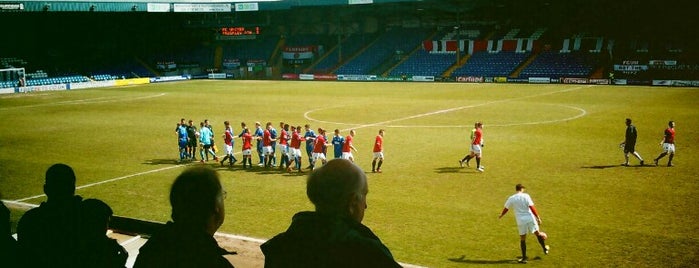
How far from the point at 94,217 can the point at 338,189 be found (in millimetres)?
2225

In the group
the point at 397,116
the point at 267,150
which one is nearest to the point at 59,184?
the point at 267,150

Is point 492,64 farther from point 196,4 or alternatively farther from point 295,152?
point 295,152

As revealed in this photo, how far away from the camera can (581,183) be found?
1795 cm

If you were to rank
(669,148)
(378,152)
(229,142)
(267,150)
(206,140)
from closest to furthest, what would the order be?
1. (669,148)
2. (378,152)
3. (267,150)
4. (229,142)
5. (206,140)

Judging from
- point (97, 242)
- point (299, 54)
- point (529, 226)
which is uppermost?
point (299, 54)

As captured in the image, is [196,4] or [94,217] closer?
[94,217]

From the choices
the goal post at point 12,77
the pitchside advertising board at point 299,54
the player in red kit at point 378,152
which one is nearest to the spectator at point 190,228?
the player in red kit at point 378,152

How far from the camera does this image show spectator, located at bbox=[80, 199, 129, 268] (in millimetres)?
4293

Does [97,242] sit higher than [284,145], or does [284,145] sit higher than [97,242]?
[97,242]

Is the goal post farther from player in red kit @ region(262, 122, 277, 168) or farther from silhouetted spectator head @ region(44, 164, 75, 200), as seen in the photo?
silhouetted spectator head @ region(44, 164, 75, 200)

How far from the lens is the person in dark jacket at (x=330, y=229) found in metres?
3.02

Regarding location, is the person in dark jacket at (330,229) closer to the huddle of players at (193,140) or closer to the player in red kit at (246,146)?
the player in red kit at (246,146)

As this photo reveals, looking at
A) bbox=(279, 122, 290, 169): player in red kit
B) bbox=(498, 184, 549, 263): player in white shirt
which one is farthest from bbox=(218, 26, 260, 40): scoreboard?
bbox=(498, 184, 549, 263): player in white shirt

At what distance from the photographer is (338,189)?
322 centimetres
